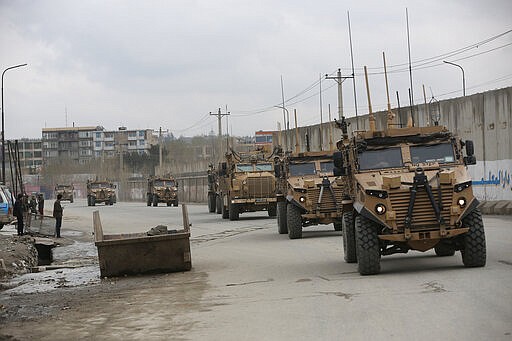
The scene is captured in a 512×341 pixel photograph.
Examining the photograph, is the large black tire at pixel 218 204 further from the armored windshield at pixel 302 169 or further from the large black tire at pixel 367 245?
the large black tire at pixel 367 245

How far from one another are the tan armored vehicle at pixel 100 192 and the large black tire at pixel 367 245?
64.3 m

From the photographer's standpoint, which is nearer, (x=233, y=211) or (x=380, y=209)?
(x=380, y=209)

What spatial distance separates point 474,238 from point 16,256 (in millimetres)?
11980

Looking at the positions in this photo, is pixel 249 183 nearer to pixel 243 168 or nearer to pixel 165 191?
pixel 243 168

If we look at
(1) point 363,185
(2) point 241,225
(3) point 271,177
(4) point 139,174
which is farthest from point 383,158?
(4) point 139,174

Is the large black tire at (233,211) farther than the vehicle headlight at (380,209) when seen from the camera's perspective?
Yes

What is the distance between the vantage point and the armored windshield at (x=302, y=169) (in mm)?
23922

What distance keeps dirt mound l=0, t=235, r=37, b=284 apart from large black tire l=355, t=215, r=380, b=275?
794 centimetres

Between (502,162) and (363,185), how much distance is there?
21.5 metres

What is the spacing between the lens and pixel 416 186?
12711mm

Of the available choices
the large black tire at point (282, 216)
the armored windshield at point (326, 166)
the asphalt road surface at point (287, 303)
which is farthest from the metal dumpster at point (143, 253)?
the large black tire at point (282, 216)

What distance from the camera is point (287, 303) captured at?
10.8 meters

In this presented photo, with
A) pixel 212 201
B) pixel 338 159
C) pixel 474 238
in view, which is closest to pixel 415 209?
pixel 474 238

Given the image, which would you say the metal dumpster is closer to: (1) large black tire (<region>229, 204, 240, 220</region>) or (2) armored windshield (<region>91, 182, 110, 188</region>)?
(1) large black tire (<region>229, 204, 240, 220</region>)
